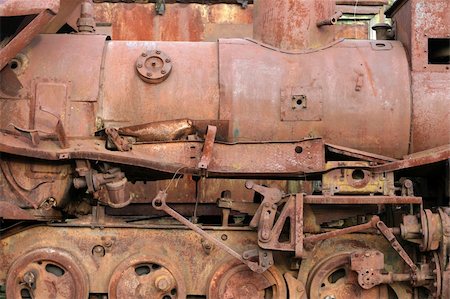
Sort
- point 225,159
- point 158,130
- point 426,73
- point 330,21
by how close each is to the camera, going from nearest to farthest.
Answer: point 225,159 → point 158,130 → point 426,73 → point 330,21

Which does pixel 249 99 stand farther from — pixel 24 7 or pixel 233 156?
pixel 24 7

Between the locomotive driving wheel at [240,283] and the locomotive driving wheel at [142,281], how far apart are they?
27cm

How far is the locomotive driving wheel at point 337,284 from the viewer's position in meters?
5.24

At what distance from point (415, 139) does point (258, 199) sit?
1.35 meters

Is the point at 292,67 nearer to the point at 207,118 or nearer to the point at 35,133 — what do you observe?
the point at 207,118

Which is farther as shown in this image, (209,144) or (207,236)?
(209,144)

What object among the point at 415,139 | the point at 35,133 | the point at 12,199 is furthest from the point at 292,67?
the point at 12,199

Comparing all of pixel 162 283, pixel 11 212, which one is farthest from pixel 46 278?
pixel 162 283

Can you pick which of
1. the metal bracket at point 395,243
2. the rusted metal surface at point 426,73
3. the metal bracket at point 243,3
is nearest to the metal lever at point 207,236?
the metal bracket at point 395,243

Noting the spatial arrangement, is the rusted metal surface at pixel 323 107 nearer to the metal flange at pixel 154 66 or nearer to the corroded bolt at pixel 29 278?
the metal flange at pixel 154 66

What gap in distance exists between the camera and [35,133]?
5.07m

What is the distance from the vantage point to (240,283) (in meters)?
5.26

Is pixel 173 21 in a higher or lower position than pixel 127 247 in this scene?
higher

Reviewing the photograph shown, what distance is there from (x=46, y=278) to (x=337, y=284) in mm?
2219
